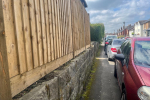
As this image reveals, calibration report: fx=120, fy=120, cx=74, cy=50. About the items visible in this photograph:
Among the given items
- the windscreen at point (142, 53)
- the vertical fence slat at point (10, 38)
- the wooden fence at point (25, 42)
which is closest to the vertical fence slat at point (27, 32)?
the wooden fence at point (25, 42)

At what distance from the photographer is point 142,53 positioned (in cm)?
280

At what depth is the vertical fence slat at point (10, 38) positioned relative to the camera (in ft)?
4.06

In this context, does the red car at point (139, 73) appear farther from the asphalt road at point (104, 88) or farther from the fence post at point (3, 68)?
the fence post at point (3, 68)

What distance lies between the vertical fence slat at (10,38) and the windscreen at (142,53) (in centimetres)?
233

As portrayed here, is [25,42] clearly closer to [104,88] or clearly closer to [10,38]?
[10,38]

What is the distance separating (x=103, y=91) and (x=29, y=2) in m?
3.59

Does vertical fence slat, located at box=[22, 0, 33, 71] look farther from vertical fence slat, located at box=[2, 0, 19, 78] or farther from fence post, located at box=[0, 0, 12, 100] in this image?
fence post, located at box=[0, 0, 12, 100]

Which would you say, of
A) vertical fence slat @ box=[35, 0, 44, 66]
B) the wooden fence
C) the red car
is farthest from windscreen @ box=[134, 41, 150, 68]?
vertical fence slat @ box=[35, 0, 44, 66]

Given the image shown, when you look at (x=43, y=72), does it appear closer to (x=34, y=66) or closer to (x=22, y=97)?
(x=34, y=66)

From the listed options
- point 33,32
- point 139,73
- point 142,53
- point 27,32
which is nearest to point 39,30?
point 33,32

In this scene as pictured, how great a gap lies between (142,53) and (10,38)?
8.93 feet

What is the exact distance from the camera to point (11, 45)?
130 centimetres

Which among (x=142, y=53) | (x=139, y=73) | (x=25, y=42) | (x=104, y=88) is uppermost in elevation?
(x=25, y=42)

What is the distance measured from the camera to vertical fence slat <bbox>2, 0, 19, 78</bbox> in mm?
1237
